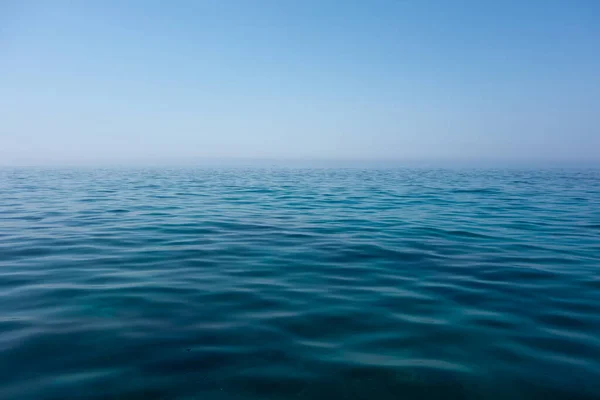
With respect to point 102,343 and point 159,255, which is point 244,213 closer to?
point 159,255

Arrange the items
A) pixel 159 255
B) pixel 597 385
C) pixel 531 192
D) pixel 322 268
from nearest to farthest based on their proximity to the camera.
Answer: pixel 597 385
pixel 322 268
pixel 159 255
pixel 531 192

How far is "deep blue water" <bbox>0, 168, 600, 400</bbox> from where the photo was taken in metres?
3.98

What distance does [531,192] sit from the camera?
22.7 m

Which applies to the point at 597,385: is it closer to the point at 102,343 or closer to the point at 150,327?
the point at 150,327

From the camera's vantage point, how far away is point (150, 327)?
5.15 meters

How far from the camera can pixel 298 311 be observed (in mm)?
5730

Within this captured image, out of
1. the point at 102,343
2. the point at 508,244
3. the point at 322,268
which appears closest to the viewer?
the point at 102,343

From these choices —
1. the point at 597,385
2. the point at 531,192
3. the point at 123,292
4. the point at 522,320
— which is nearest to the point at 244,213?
the point at 123,292

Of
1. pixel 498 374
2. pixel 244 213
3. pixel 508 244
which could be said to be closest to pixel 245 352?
pixel 498 374

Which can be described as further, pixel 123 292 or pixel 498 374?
pixel 123 292

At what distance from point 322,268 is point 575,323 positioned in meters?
4.23

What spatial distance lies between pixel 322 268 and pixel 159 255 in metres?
3.73

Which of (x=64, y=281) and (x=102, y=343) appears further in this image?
(x=64, y=281)

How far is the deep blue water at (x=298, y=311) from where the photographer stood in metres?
3.98
